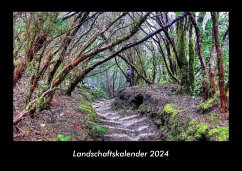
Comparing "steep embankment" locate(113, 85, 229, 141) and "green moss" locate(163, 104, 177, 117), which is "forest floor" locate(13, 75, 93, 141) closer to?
"steep embankment" locate(113, 85, 229, 141)

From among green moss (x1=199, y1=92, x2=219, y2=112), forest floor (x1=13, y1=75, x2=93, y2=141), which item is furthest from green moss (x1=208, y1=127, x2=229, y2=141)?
forest floor (x1=13, y1=75, x2=93, y2=141)

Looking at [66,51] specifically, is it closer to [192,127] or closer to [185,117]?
[185,117]

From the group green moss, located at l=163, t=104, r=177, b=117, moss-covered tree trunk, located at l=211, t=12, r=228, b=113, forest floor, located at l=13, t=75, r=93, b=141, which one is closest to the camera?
forest floor, located at l=13, t=75, r=93, b=141

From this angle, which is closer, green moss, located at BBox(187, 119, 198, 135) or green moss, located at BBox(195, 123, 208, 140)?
green moss, located at BBox(195, 123, 208, 140)

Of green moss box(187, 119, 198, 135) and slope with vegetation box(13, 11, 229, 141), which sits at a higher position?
slope with vegetation box(13, 11, 229, 141)

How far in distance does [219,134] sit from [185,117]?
78.1 inches

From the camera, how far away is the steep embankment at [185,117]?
217 inches

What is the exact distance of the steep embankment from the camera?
5.52 meters

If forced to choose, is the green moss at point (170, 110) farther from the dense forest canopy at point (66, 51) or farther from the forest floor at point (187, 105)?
the dense forest canopy at point (66, 51)

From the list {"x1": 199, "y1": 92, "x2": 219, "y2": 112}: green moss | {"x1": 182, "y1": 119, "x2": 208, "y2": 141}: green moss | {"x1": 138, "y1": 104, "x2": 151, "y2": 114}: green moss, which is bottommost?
{"x1": 182, "y1": 119, "x2": 208, "y2": 141}: green moss

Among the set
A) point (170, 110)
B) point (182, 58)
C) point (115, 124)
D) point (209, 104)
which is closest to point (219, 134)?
point (209, 104)

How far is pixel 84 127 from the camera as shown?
720 cm

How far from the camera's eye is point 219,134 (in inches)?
198
